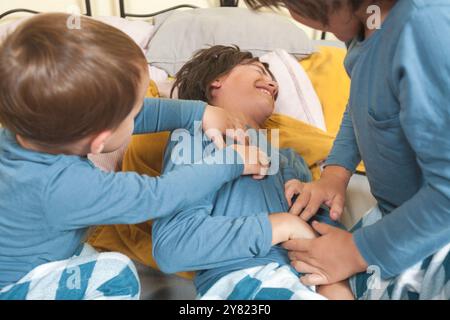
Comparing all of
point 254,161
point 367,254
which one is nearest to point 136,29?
point 254,161

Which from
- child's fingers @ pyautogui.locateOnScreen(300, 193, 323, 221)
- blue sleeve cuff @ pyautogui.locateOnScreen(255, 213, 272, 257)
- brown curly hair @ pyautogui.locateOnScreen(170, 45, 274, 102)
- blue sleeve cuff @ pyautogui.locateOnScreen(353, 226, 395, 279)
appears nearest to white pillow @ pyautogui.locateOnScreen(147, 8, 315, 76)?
brown curly hair @ pyautogui.locateOnScreen(170, 45, 274, 102)

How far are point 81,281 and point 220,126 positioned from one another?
49 centimetres

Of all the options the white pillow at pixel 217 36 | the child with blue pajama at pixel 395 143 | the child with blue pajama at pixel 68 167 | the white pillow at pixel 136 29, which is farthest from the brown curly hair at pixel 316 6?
the white pillow at pixel 136 29

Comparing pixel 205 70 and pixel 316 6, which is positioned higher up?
pixel 316 6

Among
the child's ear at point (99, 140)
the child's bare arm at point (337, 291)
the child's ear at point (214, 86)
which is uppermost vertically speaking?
the child's ear at point (99, 140)

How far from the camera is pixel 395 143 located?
2.45ft

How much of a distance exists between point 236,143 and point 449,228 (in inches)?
21.0

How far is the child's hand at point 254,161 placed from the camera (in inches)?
39.0

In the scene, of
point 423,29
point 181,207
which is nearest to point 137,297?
point 181,207

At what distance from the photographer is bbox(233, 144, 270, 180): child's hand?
99 cm

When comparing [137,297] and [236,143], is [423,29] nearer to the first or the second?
[236,143]

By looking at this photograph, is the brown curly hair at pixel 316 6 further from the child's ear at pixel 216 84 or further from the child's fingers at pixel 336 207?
the child's ear at pixel 216 84

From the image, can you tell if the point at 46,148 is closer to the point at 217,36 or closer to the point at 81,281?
the point at 81,281

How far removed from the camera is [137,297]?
856 millimetres
